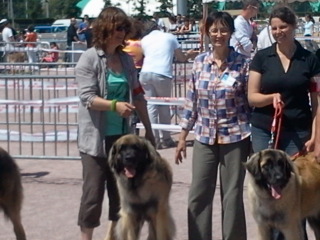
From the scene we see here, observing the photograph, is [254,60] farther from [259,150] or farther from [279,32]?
[259,150]

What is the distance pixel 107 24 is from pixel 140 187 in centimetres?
122

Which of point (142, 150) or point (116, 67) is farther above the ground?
point (116, 67)

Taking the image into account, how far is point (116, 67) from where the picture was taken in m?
5.98

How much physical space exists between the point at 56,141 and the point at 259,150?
5.81 metres

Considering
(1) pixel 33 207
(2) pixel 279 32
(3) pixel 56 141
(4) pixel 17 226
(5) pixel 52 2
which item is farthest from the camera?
(5) pixel 52 2

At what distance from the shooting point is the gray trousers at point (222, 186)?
5.97 m

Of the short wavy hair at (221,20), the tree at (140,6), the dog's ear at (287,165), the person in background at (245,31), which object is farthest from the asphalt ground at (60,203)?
the tree at (140,6)

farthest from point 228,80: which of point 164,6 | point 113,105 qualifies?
point 164,6

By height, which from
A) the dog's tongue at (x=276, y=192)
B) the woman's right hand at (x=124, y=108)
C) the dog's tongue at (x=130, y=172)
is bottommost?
the dog's tongue at (x=276, y=192)

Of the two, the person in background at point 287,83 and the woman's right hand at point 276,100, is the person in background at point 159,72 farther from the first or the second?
the woman's right hand at point 276,100

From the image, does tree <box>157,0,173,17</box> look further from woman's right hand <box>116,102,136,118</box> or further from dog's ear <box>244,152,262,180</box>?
dog's ear <box>244,152,262,180</box>

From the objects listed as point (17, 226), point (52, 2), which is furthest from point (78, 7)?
point (17, 226)

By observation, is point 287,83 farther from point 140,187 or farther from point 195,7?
point 195,7

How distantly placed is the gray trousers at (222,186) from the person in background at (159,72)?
530 centimetres
